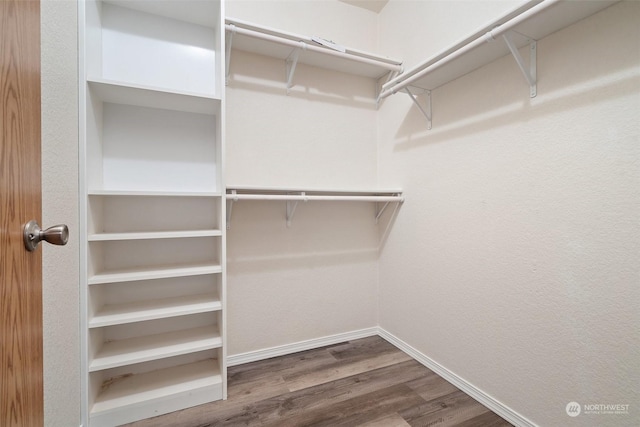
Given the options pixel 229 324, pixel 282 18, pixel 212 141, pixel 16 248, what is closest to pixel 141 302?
pixel 229 324

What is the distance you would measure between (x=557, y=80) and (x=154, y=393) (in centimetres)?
249

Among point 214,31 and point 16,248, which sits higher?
point 214,31

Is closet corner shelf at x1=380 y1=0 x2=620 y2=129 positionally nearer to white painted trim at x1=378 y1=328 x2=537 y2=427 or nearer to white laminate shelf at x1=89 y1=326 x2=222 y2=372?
white painted trim at x1=378 y1=328 x2=537 y2=427

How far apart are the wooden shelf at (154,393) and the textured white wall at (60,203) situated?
149 millimetres

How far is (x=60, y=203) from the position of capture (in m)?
1.16

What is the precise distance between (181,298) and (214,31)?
5.63ft

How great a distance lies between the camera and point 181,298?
1738 millimetres

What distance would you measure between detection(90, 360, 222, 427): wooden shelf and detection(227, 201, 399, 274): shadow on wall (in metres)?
0.64

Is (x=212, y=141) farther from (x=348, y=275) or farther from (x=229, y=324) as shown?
(x=348, y=275)

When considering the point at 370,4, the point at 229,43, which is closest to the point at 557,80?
the point at 370,4

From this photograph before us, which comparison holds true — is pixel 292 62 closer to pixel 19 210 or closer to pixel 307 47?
pixel 307 47

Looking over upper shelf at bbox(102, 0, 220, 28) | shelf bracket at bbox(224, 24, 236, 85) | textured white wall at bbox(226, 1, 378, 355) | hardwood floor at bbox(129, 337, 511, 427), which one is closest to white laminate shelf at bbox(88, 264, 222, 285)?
textured white wall at bbox(226, 1, 378, 355)
